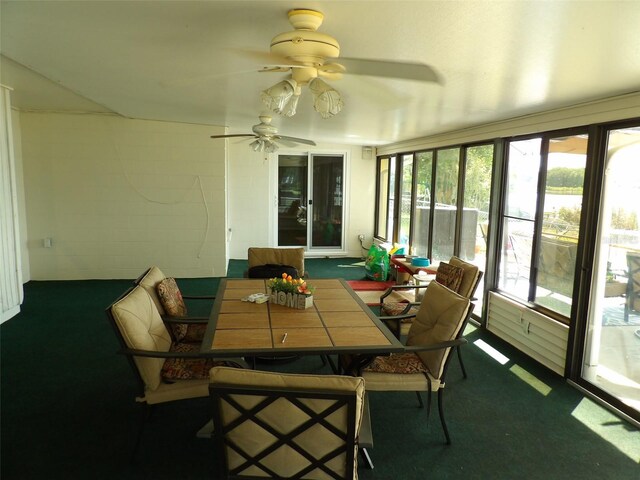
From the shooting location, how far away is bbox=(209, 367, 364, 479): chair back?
1.58 m

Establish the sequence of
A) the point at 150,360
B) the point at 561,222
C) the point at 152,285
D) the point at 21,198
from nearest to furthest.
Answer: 1. the point at 150,360
2. the point at 152,285
3. the point at 561,222
4. the point at 21,198

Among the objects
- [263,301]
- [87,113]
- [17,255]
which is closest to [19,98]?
[87,113]

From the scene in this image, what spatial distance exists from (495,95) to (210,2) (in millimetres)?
2319

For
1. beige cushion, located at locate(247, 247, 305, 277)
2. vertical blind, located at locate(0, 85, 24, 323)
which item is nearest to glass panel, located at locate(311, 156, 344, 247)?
beige cushion, located at locate(247, 247, 305, 277)

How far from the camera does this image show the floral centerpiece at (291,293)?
295 cm

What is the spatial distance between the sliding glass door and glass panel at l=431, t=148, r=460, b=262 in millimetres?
2949

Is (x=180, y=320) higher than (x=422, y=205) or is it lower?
lower

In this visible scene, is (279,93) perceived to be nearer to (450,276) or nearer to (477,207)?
(450,276)

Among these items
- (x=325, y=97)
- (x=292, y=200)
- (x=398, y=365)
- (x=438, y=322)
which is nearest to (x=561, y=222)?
(x=438, y=322)

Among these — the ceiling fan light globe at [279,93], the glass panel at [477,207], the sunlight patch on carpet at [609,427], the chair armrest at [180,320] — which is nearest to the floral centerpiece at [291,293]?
the chair armrest at [180,320]

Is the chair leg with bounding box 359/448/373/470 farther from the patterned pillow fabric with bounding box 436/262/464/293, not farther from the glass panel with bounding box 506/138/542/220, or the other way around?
the glass panel with bounding box 506/138/542/220

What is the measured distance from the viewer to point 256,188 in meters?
8.33

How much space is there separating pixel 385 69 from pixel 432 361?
6.01ft

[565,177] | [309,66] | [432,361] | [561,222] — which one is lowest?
[432,361]
